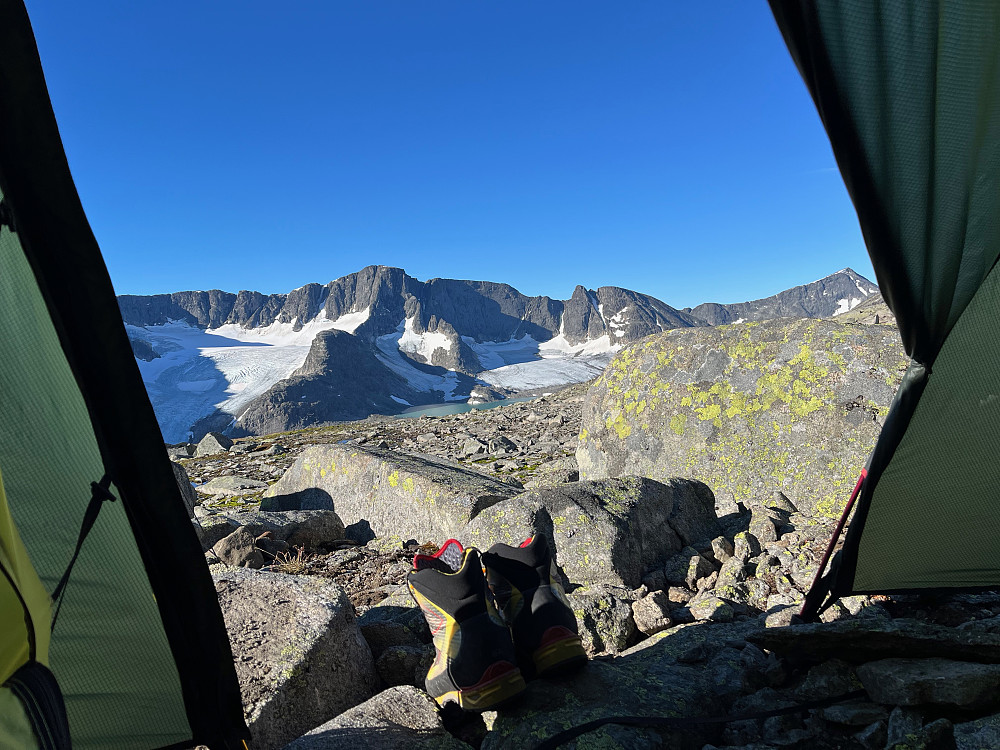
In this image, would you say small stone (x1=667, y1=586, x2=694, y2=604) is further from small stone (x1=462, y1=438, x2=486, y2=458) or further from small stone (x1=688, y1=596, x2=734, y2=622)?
small stone (x1=462, y1=438, x2=486, y2=458)

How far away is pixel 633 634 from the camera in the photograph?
3619 mm

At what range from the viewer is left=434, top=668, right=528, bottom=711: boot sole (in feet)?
8.15

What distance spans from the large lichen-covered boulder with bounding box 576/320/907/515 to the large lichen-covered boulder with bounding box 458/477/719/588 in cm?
91

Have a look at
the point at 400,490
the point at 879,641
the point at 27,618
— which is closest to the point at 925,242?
the point at 879,641

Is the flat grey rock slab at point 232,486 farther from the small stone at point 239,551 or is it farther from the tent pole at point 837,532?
the tent pole at point 837,532

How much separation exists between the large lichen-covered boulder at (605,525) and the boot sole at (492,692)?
1.89 meters

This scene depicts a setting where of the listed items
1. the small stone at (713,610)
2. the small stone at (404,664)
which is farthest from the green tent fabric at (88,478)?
the small stone at (713,610)

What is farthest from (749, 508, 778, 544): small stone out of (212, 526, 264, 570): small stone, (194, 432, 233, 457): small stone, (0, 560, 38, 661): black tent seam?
(194, 432, 233, 457): small stone

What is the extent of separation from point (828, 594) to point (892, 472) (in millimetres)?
795

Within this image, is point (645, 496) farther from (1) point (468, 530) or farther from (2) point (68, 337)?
(2) point (68, 337)

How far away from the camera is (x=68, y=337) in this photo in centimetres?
219

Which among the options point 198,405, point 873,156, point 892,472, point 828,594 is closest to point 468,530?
point 828,594

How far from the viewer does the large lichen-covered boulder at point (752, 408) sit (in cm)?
534

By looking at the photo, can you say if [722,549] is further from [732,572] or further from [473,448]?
[473,448]
